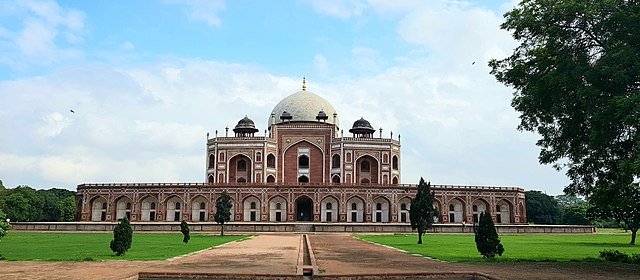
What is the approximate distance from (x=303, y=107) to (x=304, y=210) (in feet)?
40.1

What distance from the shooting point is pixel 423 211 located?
83.6 ft

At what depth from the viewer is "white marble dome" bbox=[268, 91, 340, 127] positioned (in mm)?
55969

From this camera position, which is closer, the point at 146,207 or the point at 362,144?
the point at 146,207

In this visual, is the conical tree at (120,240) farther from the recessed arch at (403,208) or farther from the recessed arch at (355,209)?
the recessed arch at (403,208)

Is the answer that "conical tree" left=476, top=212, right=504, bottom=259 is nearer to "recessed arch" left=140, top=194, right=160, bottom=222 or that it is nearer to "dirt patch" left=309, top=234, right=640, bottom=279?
"dirt patch" left=309, top=234, right=640, bottom=279

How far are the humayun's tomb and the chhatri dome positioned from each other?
133 centimetres

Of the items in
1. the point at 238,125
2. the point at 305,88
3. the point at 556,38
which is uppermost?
the point at 305,88

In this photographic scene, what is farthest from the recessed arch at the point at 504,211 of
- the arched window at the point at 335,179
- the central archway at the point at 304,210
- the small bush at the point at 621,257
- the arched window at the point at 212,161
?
the small bush at the point at 621,257

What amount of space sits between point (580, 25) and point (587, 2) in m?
0.62

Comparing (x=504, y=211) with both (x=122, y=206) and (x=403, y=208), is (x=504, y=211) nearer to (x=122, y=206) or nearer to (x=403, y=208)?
(x=403, y=208)

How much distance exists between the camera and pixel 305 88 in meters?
61.1

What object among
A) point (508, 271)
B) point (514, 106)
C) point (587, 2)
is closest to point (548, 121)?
point (514, 106)

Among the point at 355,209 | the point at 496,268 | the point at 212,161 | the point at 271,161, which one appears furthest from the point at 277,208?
the point at 496,268

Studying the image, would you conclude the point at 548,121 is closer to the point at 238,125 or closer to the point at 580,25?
the point at 580,25
